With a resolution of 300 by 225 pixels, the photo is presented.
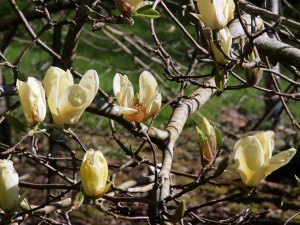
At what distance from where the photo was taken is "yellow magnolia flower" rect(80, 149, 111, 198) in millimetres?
1040

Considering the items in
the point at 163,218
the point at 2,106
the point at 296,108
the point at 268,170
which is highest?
the point at 268,170

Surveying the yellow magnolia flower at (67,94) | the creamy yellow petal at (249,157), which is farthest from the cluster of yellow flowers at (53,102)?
the creamy yellow petal at (249,157)

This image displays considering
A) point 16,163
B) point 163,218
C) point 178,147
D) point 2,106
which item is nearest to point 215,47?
point 163,218

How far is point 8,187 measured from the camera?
1.11m

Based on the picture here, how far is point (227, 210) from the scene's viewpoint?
4145 mm

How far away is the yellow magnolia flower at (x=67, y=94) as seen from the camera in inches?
43.6

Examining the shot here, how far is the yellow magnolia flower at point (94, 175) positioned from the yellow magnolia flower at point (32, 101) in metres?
0.14

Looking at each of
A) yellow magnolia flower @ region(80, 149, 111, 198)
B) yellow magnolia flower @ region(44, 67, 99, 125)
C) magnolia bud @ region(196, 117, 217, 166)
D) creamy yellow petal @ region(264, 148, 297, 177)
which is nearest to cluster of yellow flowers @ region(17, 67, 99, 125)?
yellow magnolia flower @ region(44, 67, 99, 125)

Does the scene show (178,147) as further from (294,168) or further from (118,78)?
(118,78)

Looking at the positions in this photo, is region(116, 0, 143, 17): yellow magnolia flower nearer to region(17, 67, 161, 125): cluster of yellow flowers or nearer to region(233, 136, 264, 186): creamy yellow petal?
region(17, 67, 161, 125): cluster of yellow flowers

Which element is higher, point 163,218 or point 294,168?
point 163,218

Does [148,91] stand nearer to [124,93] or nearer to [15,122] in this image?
[124,93]

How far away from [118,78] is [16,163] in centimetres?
350

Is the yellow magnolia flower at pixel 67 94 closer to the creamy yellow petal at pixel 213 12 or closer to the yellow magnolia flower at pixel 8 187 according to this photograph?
the yellow magnolia flower at pixel 8 187
